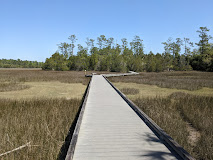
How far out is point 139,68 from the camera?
42.7 m

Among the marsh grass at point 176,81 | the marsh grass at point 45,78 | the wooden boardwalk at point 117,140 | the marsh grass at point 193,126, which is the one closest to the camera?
the wooden boardwalk at point 117,140

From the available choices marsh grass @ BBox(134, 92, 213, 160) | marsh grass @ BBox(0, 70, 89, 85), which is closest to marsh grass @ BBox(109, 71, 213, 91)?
marsh grass @ BBox(0, 70, 89, 85)

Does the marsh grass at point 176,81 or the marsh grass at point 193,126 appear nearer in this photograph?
the marsh grass at point 193,126

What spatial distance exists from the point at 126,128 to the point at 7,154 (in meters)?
2.64

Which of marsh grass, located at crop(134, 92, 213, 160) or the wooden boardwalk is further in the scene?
marsh grass, located at crop(134, 92, 213, 160)

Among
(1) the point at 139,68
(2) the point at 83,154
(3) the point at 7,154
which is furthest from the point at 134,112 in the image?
(1) the point at 139,68

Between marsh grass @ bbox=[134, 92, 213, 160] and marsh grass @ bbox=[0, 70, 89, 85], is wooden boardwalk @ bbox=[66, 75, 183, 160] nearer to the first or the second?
marsh grass @ bbox=[134, 92, 213, 160]

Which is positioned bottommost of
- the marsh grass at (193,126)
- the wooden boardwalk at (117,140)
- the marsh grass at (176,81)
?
the marsh grass at (193,126)

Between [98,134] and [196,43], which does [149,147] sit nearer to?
[98,134]

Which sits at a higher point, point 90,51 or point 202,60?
point 90,51

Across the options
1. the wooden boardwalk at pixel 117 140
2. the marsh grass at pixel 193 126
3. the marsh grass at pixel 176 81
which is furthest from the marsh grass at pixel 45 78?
the wooden boardwalk at pixel 117 140

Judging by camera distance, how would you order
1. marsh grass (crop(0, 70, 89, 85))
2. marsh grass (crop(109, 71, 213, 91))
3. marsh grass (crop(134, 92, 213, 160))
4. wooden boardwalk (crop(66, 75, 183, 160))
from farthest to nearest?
marsh grass (crop(0, 70, 89, 85)) < marsh grass (crop(109, 71, 213, 91)) < marsh grass (crop(134, 92, 213, 160)) < wooden boardwalk (crop(66, 75, 183, 160))

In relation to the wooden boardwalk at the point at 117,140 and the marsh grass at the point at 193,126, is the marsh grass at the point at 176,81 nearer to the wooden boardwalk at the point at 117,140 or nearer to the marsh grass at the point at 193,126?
the marsh grass at the point at 193,126

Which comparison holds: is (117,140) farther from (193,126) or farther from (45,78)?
(45,78)
